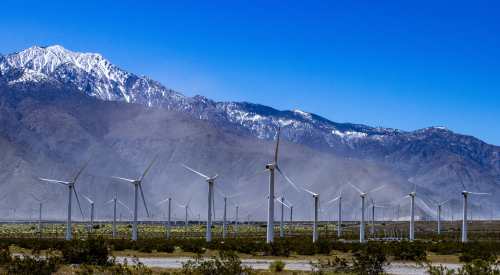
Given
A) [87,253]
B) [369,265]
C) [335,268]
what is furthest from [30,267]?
[369,265]

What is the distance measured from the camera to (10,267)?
36.7 m

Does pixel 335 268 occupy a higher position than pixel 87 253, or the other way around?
pixel 87 253

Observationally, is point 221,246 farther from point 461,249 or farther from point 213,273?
point 213,273

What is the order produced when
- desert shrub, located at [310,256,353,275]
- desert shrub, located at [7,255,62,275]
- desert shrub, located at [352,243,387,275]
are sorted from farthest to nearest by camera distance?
desert shrub, located at [310,256,353,275]
desert shrub, located at [352,243,387,275]
desert shrub, located at [7,255,62,275]

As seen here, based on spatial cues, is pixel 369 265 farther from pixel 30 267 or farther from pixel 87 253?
pixel 30 267

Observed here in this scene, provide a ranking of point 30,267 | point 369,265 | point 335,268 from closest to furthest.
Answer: point 30,267 → point 369,265 → point 335,268

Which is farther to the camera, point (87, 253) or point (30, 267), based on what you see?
point (87, 253)

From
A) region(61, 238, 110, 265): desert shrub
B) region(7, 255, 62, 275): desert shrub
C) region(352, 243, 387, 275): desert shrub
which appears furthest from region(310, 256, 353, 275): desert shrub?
region(7, 255, 62, 275): desert shrub

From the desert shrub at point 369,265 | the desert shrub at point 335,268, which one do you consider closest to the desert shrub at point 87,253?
the desert shrub at point 335,268

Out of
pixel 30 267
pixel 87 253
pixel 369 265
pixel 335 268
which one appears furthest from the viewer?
pixel 87 253

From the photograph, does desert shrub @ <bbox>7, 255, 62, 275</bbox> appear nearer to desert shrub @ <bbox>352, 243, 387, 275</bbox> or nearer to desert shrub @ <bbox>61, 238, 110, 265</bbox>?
desert shrub @ <bbox>61, 238, 110, 265</bbox>

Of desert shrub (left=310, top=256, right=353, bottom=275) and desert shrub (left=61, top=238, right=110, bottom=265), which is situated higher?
desert shrub (left=61, top=238, right=110, bottom=265)

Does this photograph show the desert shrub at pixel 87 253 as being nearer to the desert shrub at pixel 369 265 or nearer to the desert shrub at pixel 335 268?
the desert shrub at pixel 335 268

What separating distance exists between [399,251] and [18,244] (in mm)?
39304
